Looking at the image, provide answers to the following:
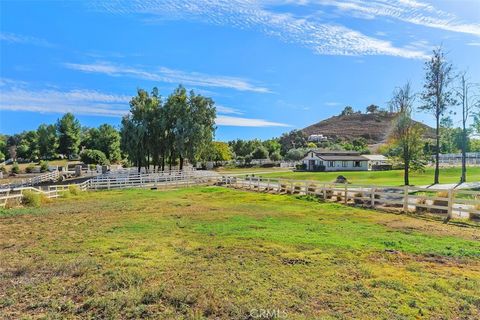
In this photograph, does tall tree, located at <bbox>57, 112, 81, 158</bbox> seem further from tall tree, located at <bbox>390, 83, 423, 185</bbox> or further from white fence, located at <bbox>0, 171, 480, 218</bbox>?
tall tree, located at <bbox>390, 83, 423, 185</bbox>

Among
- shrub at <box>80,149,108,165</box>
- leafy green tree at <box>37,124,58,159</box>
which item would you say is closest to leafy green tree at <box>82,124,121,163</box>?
leafy green tree at <box>37,124,58,159</box>

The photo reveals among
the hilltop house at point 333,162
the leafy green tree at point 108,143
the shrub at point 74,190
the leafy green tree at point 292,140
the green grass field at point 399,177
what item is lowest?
the shrub at point 74,190

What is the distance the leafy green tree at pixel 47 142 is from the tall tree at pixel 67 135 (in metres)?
1.85

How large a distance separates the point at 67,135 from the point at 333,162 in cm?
6672

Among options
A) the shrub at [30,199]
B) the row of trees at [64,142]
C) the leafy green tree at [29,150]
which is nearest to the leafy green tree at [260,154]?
the row of trees at [64,142]

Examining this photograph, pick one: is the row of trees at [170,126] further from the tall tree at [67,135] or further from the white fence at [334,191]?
the tall tree at [67,135]

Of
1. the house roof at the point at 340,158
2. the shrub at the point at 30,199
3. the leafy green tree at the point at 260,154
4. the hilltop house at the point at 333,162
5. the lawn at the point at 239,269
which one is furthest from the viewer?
the leafy green tree at the point at 260,154

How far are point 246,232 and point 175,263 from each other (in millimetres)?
3538

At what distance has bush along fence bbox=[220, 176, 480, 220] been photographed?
13.7 metres

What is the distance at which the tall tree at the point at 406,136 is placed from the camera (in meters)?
26.6

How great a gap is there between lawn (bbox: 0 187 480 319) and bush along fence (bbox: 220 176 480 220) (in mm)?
2351

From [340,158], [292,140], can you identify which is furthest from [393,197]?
[292,140]

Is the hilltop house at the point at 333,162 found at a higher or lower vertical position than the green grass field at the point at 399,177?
higher

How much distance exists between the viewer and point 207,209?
15953mm
